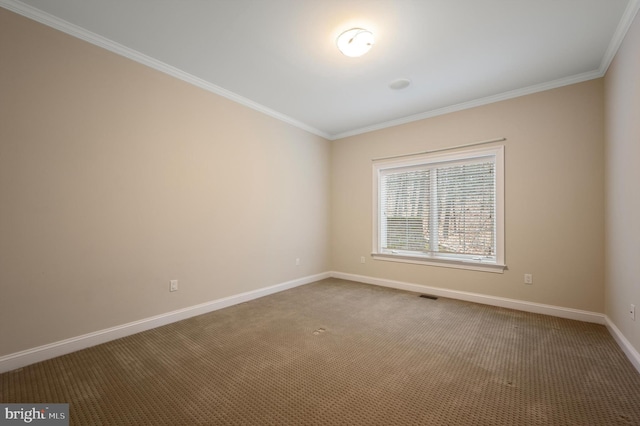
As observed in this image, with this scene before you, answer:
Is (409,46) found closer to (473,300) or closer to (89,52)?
(89,52)

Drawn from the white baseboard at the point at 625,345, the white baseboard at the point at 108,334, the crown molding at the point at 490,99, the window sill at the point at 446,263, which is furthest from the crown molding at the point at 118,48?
the white baseboard at the point at 625,345

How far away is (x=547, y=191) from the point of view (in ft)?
10.6

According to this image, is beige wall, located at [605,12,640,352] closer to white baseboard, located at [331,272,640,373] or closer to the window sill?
white baseboard, located at [331,272,640,373]

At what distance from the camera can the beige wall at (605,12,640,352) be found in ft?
6.95

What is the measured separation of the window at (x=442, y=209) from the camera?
12.0ft

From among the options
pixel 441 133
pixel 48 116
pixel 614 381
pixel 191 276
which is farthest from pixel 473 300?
pixel 48 116

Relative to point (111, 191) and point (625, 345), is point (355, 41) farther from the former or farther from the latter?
point (625, 345)

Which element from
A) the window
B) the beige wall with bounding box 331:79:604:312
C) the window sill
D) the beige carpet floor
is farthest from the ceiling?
Answer: the beige carpet floor

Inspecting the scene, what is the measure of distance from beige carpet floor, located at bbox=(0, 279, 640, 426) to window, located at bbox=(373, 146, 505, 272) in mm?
1080

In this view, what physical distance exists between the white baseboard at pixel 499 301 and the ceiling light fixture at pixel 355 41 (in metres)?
3.35

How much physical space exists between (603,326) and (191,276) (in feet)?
14.9

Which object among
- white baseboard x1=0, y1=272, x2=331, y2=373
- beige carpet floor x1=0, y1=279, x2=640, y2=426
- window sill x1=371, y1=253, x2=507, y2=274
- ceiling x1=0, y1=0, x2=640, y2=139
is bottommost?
beige carpet floor x1=0, y1=279, x2=640, y2=426

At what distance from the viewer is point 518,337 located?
2613 mm

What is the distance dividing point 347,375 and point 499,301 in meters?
2.63
